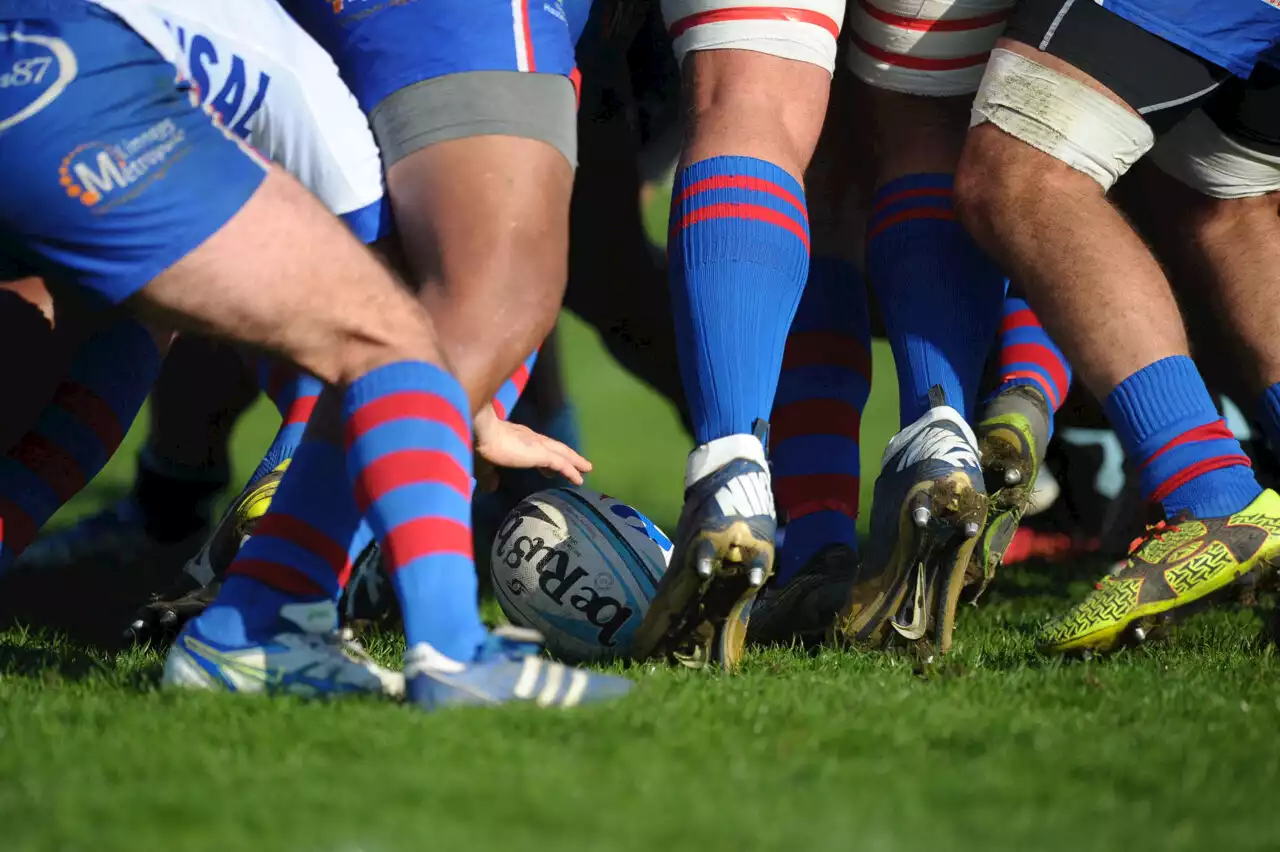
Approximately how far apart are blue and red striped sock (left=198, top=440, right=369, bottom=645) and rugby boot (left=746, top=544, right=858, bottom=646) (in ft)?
3.69

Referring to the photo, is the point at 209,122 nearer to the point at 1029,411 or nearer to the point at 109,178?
the point at 109,178

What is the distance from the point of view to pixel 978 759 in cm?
192

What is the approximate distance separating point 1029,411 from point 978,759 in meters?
1.56

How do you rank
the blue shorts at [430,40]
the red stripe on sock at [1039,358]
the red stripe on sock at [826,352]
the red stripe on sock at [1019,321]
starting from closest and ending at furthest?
the blue shorts at [430,40]
the red stripe on sock at [826,352]
the red stripe on sock at [1039,358]
the red stripe on sock at [1019,321]

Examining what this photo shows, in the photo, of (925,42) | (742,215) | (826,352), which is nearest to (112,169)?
(742,215)

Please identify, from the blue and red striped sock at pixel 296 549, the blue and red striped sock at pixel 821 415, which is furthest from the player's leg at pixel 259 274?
the blue and red striped sock at pixel 821 415

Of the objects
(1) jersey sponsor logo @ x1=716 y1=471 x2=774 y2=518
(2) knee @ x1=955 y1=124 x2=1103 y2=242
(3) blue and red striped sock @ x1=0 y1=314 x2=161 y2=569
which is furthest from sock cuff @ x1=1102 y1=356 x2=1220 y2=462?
(3) blue and red striped sock @ x1=0 y1=314 x2=161 y2=569

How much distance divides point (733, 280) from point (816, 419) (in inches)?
26.6

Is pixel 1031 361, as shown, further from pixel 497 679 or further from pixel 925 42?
pixel 497 679

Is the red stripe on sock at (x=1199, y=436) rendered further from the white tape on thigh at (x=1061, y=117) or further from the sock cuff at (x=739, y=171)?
the sock cuff at (x=739, y=171)

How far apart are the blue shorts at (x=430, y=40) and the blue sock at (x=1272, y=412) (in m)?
1.85

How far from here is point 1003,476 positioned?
10.5 feet

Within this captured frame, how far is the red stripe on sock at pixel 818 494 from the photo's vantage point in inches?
131

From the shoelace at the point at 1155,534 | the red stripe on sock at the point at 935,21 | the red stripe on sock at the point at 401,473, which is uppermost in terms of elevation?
the red stripe on sock at the point at 935,21
